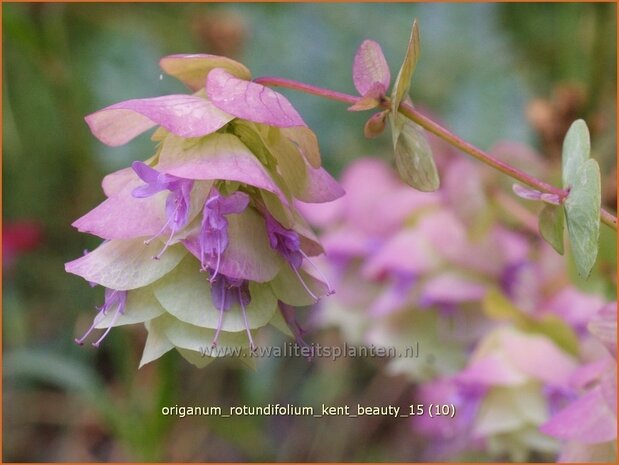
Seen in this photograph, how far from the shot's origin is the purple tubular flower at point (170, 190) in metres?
0.36

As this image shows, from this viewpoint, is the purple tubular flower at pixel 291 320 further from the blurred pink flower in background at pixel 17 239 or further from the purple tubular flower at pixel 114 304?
the blurred pink flower in background at pixel 17 239

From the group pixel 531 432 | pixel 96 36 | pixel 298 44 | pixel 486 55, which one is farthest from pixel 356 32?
pixel 531 432

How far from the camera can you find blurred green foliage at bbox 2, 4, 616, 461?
1102 mm

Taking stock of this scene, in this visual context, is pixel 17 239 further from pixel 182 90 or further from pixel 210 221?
pixel 210 221

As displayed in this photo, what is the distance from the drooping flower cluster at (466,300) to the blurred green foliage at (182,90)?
10.7 inches

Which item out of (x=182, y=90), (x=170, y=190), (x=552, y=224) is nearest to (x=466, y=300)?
(x=552, y=224)

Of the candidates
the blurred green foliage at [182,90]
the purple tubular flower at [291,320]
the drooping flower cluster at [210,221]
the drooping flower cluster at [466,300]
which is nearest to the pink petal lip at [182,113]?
the drooping flower cluster at [210,221]

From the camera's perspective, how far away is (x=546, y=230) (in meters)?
0.42

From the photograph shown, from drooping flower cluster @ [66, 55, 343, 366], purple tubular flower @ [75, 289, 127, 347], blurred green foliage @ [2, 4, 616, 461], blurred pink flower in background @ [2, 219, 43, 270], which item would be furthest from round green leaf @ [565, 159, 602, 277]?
blurred pink flower in background @ [2, 219, 43, 270]

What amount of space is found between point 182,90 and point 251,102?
803mm

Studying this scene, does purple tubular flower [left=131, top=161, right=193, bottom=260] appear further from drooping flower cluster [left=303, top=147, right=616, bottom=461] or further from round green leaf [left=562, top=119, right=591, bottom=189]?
drooping flower cluster [left=303, top=147, right=616, bottom=461]

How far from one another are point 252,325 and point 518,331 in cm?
34

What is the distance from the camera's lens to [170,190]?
1.22ft

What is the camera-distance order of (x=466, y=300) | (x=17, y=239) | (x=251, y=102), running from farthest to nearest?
(x=17, y=239) < (x=466, y=300) < (x=251, y=102)
